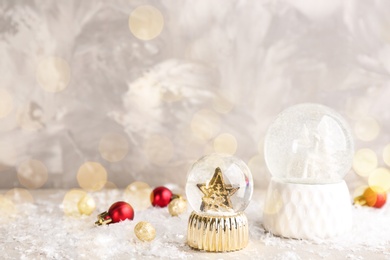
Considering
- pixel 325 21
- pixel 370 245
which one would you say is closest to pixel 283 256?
pixel 370 245

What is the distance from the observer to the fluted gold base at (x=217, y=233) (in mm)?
864

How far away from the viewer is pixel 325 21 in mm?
A: 1362

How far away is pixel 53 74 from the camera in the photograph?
53.1 inches

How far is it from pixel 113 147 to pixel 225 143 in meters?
0.30

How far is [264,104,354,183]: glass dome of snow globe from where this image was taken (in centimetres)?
97

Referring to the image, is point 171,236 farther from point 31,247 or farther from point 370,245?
point 370,245

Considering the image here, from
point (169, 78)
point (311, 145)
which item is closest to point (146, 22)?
point (169, 78)

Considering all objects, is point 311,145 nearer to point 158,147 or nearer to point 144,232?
point 144,232

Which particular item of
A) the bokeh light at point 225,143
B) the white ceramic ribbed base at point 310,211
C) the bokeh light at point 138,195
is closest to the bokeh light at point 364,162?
the bokeh light at point 225,143

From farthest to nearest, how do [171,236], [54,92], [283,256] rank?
[54,92]
[171,236]
[283,256]

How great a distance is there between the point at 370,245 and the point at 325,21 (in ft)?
2.20

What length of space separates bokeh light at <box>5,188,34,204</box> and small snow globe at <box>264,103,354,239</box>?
59 centimetres

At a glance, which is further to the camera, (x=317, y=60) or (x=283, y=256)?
(x=317, y=60)

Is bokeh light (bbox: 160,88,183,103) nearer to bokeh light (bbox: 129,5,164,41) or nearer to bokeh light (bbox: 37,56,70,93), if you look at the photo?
bokeh light (bbox: 129,5,164,41)
